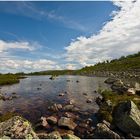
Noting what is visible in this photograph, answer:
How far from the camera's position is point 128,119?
21.1m

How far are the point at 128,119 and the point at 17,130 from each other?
34.2ft

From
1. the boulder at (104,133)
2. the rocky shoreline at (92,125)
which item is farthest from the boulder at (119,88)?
the boulder at (104,133)

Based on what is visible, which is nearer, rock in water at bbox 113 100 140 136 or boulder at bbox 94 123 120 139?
boulder at bbox 94 123 120 139

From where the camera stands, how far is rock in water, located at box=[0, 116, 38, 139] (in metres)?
13.0

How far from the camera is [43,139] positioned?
1300 centimetres

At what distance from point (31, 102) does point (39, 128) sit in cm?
1424

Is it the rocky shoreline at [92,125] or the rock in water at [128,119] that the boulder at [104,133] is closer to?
the rocky shoreline at [92,125]

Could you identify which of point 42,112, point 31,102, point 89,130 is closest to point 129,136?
point 89,130

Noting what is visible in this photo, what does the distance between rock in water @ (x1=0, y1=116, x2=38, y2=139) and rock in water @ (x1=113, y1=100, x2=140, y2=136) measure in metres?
9.43

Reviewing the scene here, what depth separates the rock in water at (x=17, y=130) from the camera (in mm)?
12984

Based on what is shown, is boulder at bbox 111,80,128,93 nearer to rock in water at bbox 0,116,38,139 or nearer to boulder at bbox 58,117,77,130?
boulder at bbox 58,117,77,130

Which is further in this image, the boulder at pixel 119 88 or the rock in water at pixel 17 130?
the boulder at pixel 119 88

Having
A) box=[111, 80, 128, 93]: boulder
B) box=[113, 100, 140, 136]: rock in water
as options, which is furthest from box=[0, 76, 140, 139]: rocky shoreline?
box=[111, 80, 128, 93]: boulder

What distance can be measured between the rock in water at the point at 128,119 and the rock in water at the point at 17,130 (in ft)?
30.9
